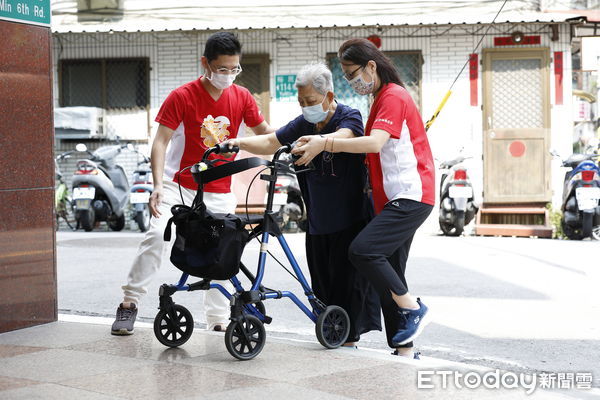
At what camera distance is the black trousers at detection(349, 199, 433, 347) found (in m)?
4.94

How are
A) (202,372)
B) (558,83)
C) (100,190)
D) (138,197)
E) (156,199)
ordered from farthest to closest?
(558,83) < (100,190) < (138,197) < (156,199) < (202,372)

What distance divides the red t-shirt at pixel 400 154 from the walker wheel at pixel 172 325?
1.34m

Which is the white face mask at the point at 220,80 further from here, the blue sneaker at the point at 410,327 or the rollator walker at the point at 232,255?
the blue sneaker at the point at 410,327

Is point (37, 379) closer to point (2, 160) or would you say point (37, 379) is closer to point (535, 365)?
point (2, 160)

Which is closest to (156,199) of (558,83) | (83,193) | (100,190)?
(83,193)

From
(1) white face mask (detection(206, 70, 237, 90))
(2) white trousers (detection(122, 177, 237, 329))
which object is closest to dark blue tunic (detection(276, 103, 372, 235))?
(1) white face mask (detection(206, 70, 237, 90))

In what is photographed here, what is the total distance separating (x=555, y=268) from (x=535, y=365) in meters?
4.86

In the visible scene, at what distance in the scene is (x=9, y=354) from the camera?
524 cm

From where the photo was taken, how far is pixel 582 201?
1340 cm

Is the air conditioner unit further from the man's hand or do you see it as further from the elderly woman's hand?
the elderly woman's hand

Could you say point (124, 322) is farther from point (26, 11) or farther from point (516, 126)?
point (516, 126)

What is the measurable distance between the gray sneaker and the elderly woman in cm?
120

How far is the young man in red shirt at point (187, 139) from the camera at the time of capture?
5.70 metres

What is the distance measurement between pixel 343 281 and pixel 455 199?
9268mm
